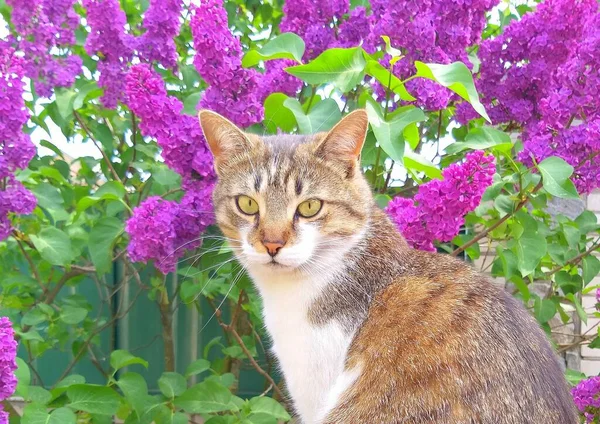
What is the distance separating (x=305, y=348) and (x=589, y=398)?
3.23 feet

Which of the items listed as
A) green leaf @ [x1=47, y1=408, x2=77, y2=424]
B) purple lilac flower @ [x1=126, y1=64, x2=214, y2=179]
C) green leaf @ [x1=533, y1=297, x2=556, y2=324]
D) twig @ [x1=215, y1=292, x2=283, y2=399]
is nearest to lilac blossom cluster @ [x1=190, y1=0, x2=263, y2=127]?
purple lilac flower @ [x1=126, y1=64, x2=214, y2=179]

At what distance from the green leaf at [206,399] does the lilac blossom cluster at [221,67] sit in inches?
32.4

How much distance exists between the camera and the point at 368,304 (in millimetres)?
1633

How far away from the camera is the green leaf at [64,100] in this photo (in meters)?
2.00

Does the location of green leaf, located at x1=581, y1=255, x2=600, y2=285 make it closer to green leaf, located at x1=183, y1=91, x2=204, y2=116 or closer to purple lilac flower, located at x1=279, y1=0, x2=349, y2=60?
purple lilac flower, located at x1=279, y1=0, x2=349, y2=60

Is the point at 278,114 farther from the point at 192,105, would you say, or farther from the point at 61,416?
the point at 61,416

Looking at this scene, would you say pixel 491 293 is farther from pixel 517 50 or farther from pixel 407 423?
pixel 517 50

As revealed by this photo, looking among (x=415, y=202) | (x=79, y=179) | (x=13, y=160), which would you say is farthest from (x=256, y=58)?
(x=79, y=179)

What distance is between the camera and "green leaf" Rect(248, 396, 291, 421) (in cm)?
187

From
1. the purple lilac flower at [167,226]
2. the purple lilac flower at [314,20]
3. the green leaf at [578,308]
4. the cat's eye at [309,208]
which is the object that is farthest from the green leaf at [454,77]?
the green leaf at [578,308]

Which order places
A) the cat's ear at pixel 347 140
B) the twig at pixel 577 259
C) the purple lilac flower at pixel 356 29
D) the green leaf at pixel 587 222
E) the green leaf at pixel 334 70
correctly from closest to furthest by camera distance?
the green leaf at pixel 334 70
the cat's ear at pixel 347 140
the purple lilac flower at pixel 356 29
the twig at pixel 577 259
the green leaf at pixel 587 222

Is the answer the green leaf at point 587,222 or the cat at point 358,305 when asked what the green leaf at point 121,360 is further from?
the green leaf at point 587,222

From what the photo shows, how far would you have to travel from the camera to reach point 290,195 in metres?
1.68

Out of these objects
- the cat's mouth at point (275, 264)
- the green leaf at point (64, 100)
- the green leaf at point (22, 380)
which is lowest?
the green leaf at point (22, 380)
